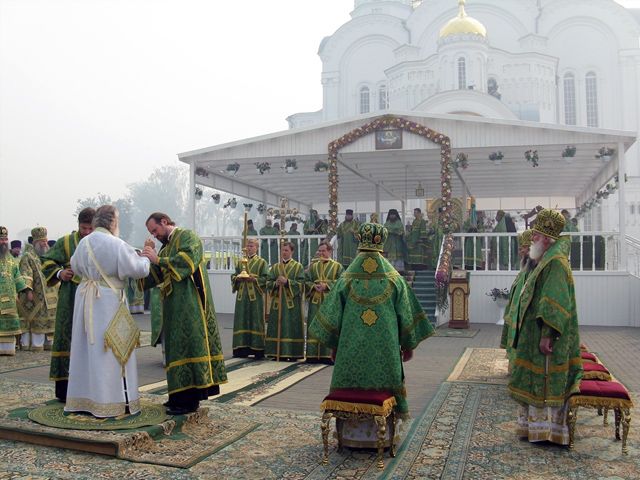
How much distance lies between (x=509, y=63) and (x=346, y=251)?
21.9 metres

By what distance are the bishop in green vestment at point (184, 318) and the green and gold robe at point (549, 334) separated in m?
2.68

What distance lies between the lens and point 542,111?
33188 mm

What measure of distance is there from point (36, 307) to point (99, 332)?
250 inches

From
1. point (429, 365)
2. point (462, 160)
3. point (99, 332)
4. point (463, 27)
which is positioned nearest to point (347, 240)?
point (462, 160)

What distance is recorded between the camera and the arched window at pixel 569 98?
3549 centimetres

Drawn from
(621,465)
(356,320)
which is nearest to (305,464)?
(356,320)

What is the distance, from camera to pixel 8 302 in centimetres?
1026

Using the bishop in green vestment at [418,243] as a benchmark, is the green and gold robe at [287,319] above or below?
below

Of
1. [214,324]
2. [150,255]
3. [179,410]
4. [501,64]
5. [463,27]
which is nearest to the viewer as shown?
[150,255]

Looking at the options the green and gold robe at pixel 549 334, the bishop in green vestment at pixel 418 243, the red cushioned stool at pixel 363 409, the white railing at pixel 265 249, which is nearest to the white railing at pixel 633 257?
the bishop in green vestment at pixel 418 243

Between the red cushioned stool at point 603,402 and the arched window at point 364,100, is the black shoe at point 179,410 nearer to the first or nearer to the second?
the red cushioned stool at point 603,402

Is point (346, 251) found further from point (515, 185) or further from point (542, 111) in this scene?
point (542, 111)

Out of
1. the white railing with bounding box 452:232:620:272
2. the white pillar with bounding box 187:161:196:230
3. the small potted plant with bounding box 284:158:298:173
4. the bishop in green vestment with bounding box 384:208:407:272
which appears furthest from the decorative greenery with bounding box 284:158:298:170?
the white railing with bounding box 452:232:620:272

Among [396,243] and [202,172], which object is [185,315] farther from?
[202,172]
